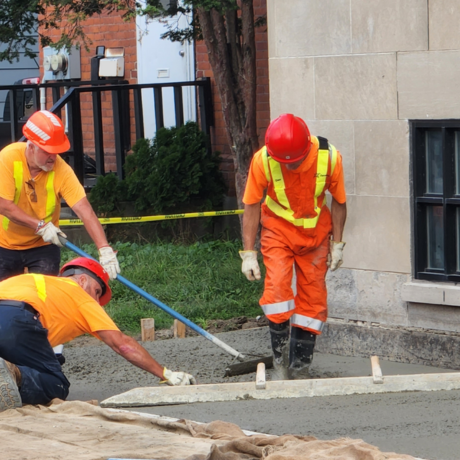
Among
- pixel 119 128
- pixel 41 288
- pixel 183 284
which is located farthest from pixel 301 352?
pixel 119 128

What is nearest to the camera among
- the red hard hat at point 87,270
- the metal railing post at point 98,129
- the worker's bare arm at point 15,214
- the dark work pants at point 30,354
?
the dark work pants at point 30,354

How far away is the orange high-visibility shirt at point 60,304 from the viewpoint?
526 centimetres

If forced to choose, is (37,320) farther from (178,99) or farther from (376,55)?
(178,99)

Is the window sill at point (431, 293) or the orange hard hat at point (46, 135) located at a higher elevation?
the orange hard hat at point (46, 135)

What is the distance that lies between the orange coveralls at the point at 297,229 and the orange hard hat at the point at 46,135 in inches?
50.6

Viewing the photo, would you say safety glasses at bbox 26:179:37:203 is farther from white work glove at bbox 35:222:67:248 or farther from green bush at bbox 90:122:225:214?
green bush at bbox 90:122:225:214

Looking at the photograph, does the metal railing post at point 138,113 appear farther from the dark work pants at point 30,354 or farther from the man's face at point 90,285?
the dark work pants at point 30,354

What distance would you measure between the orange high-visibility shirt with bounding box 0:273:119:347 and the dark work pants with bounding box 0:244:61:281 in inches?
42.1

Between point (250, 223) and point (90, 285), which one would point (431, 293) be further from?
point (90, 285)

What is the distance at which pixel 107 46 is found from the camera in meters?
12.9

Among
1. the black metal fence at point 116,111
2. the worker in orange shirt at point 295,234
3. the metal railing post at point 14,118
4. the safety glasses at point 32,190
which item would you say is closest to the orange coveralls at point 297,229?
the worker in orange shirt at point 295,234

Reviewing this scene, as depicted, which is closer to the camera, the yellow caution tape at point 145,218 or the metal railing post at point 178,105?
the yellow caution tape at point 145,218

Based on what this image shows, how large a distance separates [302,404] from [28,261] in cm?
223

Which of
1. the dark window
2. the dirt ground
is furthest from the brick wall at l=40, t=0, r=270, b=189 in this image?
the dark window
